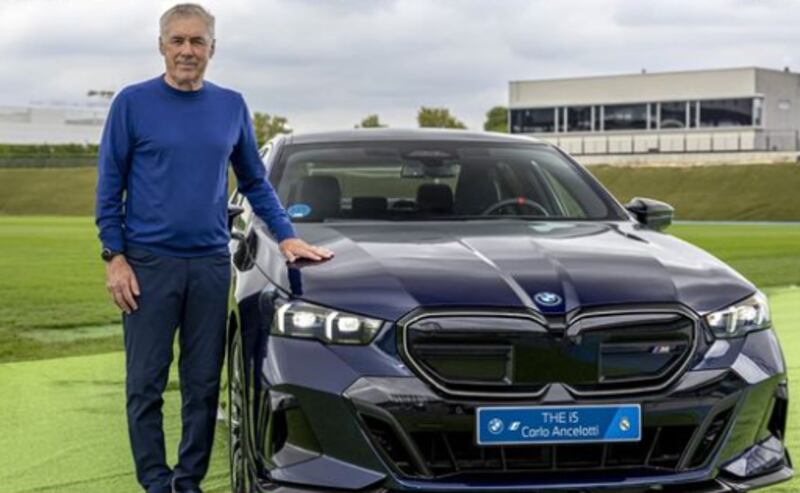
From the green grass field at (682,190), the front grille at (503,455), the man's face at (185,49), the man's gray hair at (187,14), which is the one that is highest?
the man's gray hair at (187,14)

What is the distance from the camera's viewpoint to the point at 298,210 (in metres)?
6.05

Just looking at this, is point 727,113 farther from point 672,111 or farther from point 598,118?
point 598,118

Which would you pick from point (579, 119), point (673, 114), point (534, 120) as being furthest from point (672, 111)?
point (534, 120)

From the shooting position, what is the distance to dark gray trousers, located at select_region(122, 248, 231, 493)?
5.12 m

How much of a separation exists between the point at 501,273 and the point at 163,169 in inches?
52.7

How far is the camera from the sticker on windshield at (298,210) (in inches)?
237

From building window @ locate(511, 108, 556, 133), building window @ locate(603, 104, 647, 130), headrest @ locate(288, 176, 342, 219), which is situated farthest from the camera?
building window @ locate(511, 108, 556, 133)

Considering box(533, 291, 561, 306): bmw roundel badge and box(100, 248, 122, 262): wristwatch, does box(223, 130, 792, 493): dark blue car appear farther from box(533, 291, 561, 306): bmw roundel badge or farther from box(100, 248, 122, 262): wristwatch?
box(100, 248, 122, 262): wristwatch

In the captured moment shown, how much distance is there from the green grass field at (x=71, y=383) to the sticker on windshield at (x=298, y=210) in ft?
4.04

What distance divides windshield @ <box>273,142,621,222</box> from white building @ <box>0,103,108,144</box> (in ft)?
456

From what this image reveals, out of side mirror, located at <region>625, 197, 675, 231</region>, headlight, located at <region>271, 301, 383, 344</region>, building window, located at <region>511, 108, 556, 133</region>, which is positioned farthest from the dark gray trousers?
building window, located at <region>511, 108, 556, 133</region>

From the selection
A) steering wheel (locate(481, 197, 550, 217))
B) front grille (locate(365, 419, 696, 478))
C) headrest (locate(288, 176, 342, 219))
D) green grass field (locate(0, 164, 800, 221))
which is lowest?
green grass field (locate(0, 164, 800, 221))

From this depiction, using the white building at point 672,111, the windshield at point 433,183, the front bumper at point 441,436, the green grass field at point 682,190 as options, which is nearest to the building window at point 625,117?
the white building at point 672,111

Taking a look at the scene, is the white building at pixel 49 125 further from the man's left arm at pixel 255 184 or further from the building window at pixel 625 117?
the man's left arm at pixel 255 184
